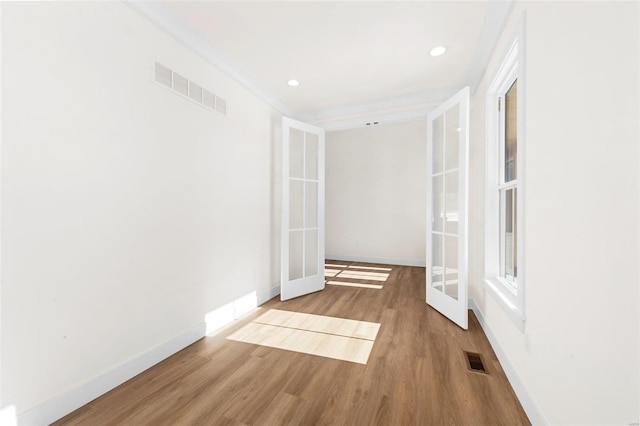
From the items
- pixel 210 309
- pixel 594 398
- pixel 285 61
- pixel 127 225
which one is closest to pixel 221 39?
pixel 285 61

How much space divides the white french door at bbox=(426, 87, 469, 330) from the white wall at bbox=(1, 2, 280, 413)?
93.8 inches

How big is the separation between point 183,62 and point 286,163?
151 centimetres

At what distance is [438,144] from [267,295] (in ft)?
9.16

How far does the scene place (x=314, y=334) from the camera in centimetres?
248

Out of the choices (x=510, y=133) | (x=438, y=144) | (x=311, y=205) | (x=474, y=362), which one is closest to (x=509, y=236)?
(x=510, y=133)

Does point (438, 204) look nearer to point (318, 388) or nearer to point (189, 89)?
point (318, 388)

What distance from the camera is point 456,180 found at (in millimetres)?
2826

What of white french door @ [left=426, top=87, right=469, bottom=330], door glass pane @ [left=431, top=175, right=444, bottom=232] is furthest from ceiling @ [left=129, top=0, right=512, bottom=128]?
door glass pane @ [left=431, top=175, right=444, bottom=232]

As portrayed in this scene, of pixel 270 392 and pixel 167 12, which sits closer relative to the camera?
pixel 270 392


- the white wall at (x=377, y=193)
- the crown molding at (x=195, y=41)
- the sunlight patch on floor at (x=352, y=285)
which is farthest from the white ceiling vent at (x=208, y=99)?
the white wall at (x=377, y=193)

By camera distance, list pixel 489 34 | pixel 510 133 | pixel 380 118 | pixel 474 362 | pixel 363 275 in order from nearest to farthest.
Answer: pixel 474 362, pixel 489 34, pixel 510 133, pixel 380 118, pixel 363 275

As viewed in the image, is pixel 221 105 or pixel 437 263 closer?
pixel 221 105

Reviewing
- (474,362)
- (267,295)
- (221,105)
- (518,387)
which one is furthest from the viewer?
(267,295)

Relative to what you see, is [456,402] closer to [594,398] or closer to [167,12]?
[594,398]
